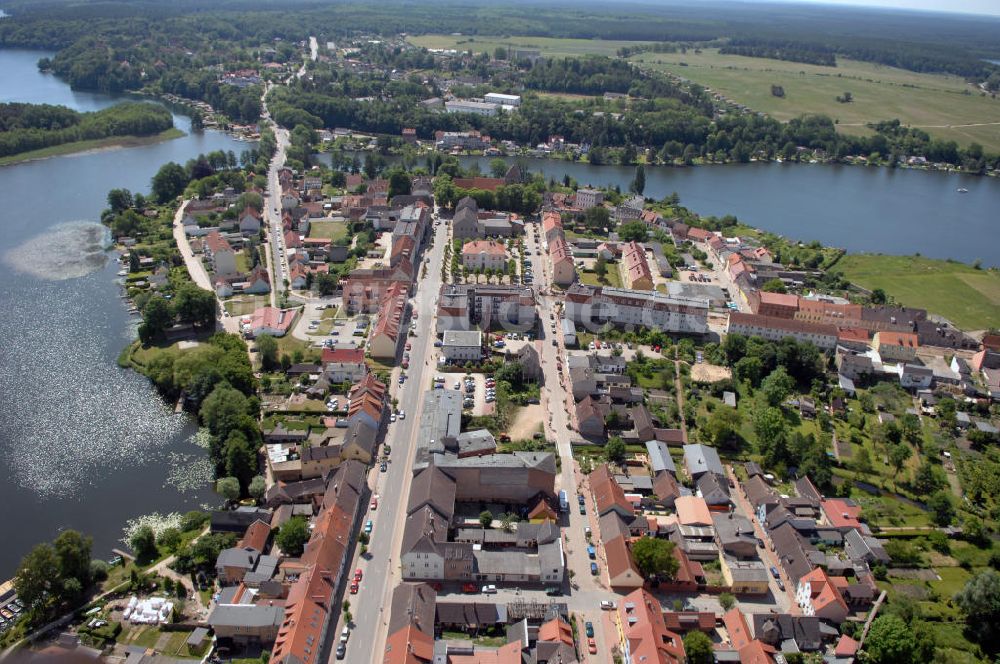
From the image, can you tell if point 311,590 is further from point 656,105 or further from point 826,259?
point 656,105

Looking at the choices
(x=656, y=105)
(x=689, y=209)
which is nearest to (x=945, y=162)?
(x=656, y=105)

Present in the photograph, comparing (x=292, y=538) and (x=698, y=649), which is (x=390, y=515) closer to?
(x=292, y=538)

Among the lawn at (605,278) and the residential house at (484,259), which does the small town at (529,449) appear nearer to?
the residential house at (484,259)

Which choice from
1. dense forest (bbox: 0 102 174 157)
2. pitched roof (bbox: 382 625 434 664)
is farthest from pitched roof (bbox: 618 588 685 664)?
dense forest (bbox: 0 102 174 157)

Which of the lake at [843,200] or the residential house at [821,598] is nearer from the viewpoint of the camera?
the residential house at [821,598]

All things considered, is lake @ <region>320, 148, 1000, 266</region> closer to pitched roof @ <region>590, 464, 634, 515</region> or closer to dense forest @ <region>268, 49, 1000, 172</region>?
dense forest @ <region>268, 49, 1000, 172</region>

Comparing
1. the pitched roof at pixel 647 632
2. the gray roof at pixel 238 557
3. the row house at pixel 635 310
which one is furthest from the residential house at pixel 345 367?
the pitched roof at pixel 647 632
